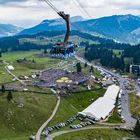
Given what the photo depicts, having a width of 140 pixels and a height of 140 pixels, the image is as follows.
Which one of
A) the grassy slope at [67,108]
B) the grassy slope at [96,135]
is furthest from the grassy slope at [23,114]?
the grassy slope at [96,135]

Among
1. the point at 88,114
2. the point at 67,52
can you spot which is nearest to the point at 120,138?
the point at 88,114

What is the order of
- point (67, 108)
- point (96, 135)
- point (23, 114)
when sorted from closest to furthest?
point (96, 135), point (23, 114), point (67, 108)

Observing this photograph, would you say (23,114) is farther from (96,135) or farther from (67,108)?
(96,135)

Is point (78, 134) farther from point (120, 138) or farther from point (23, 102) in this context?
point (23, 102)

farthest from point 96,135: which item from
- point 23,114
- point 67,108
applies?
point 67,108

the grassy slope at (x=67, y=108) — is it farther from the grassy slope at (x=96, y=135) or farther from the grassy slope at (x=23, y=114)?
the grassy slope at (x=96, y=135)

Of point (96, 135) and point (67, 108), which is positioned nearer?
point (96, 135)

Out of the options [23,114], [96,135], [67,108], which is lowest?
[67,108]
